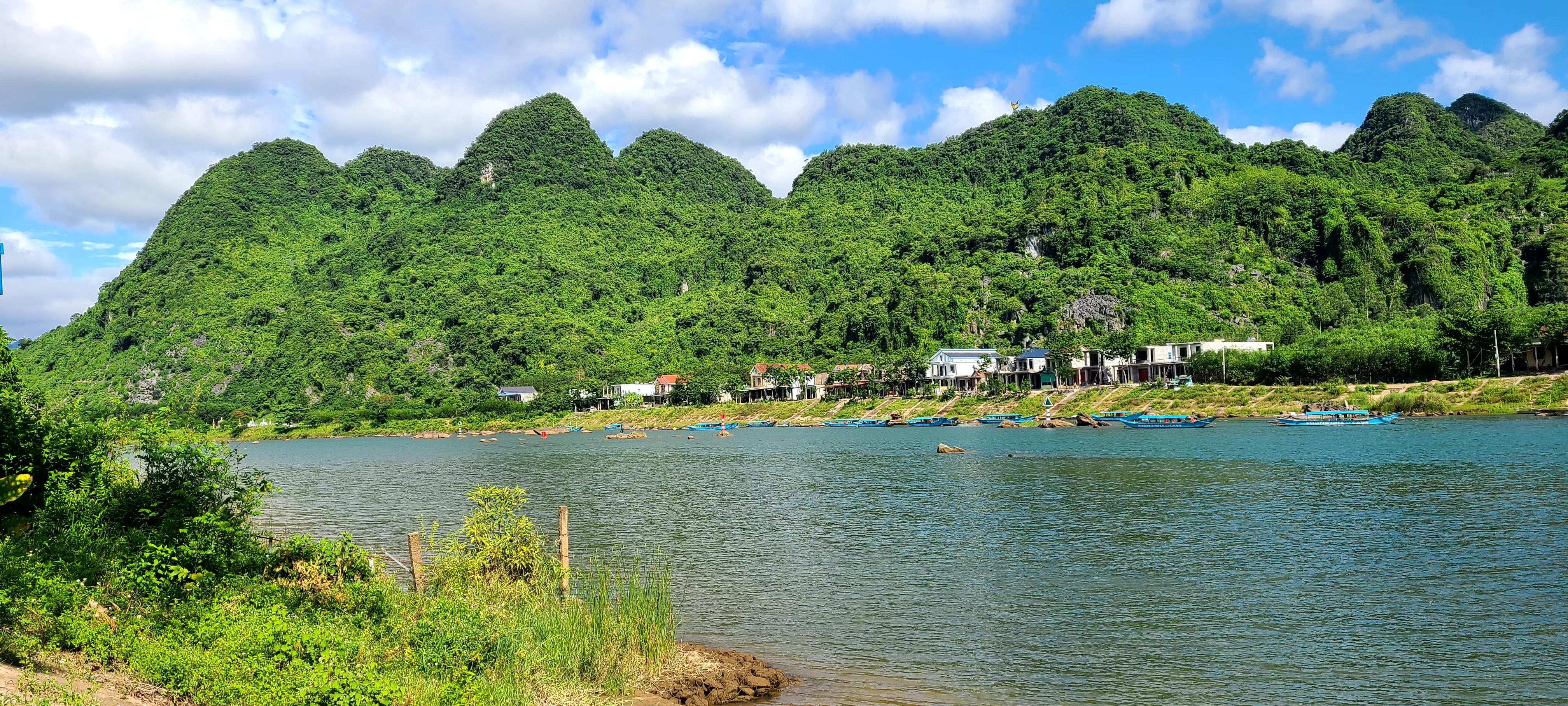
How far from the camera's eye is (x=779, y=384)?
411 ft

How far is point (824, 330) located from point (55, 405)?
13483 centimetres

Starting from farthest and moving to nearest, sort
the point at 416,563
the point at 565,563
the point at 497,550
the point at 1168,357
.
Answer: the point at 1168,357
the point at 565,563
the point at 497,550
the point at 416,563

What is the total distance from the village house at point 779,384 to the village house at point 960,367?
16565 millimetres

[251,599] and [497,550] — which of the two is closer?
[251,599]

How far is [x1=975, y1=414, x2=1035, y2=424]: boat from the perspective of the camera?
294ft

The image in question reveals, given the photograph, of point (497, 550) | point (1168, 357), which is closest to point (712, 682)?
point (497, 550)

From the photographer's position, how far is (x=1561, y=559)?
19.5 metres

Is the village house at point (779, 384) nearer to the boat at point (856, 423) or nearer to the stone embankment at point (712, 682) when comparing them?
the boat at point (856, 423)

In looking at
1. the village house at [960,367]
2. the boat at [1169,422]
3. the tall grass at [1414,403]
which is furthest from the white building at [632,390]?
the tall grass at [1414,403]

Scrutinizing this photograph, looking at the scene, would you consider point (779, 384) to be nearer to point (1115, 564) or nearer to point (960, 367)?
point (960, 367)

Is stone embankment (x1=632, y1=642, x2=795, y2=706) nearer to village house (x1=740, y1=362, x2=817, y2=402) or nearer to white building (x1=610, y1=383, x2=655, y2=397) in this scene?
village house (x1=740, y1=362, x2=817, y2=402)

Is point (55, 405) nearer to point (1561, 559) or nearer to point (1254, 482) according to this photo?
point (1561, 559)

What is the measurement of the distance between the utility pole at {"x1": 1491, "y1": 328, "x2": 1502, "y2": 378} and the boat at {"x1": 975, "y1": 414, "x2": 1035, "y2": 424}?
34995mm

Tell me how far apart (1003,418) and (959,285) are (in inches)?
2017
